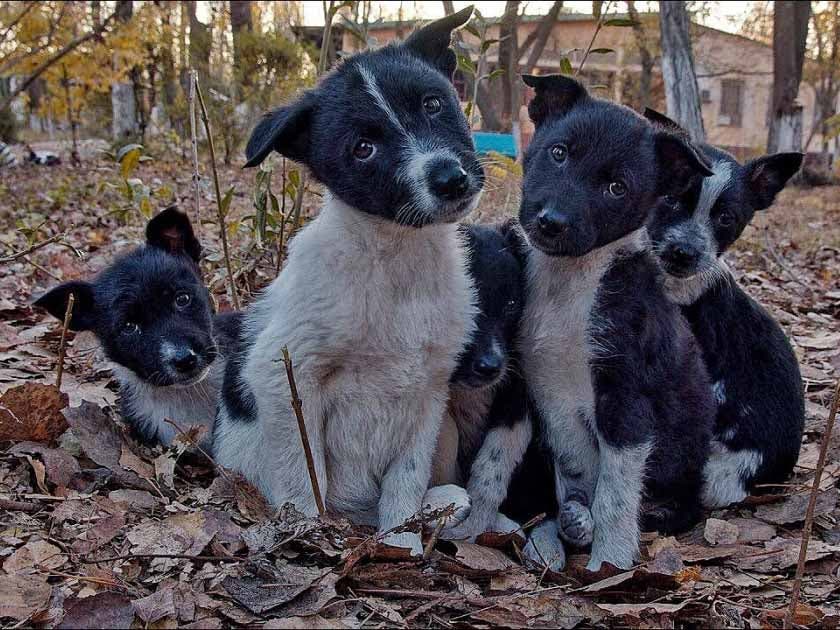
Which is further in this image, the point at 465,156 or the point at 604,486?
the point at 604,486

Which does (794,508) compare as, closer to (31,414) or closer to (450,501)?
(450,501)

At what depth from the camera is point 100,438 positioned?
3842 millimetres

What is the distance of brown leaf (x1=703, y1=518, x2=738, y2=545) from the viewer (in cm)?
350

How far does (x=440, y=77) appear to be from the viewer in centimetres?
318

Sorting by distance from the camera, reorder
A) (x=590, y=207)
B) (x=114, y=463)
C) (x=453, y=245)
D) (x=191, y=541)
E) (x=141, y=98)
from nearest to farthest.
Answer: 1. (x=191, y=541)
2. (x=590, y=207)
3. (x=453, y=245)
4. (x=114, y=463)
5. (x=141, y=98)

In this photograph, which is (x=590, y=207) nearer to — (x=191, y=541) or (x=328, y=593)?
(x=328, y=593)

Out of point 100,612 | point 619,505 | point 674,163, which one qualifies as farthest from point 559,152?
point 100,612

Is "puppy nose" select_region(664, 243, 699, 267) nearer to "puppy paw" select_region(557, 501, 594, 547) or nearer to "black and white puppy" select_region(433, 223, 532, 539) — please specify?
"black and white puppy" select_region(433, 223, 532, 539)

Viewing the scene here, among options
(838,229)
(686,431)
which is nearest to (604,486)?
(686,431)

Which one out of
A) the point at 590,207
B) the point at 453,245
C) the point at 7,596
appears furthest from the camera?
the point at 453,245

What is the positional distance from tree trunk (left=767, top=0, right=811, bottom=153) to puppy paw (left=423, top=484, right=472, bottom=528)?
59.7 feet

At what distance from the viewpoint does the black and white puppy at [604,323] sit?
321 cm

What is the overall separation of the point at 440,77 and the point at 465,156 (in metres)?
0.39

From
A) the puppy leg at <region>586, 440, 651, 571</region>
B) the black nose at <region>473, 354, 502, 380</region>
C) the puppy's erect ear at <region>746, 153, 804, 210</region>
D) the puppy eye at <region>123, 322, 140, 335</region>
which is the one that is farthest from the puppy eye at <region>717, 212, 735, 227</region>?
the puppy eye at <region>123, 322, 140, 335</region>
